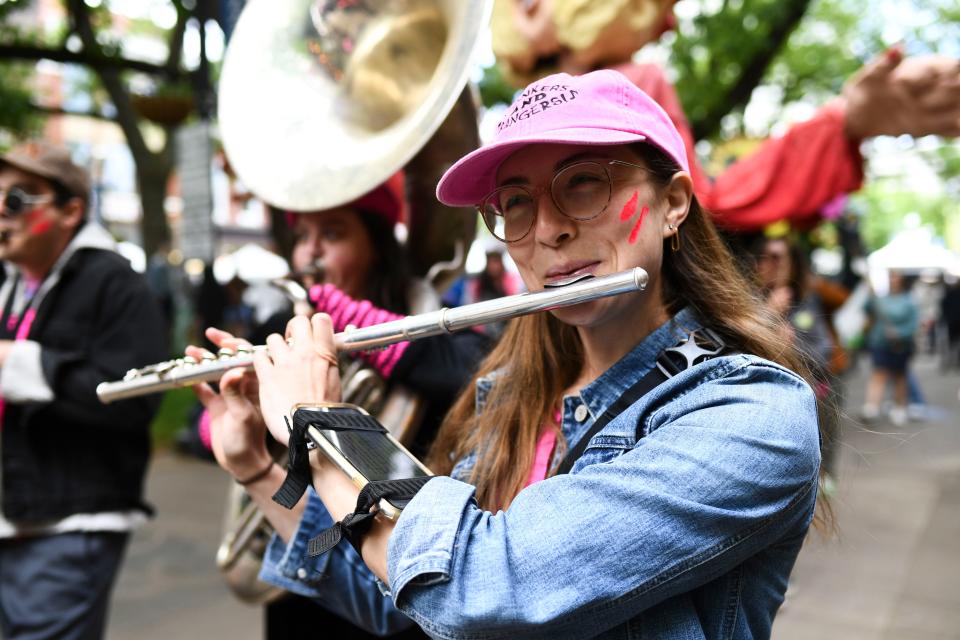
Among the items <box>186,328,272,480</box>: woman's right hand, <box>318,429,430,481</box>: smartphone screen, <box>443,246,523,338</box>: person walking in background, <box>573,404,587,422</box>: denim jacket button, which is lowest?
<box>443,246,523,338</box>: person walking in background

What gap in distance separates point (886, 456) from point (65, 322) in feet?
23.6

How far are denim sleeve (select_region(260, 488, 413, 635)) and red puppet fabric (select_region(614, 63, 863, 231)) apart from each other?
5.27 feet

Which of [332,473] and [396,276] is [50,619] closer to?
[396,276]

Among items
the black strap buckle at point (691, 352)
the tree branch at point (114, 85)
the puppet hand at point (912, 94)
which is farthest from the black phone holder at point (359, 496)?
the tree branch at point (114, 85)

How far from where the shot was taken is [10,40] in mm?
8438

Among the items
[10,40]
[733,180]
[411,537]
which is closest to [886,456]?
[733,180]

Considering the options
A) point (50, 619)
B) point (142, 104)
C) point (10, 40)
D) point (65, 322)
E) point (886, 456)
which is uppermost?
point (10, 40)

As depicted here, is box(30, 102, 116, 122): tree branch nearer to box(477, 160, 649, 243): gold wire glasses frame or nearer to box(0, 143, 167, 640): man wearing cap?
box(0, 143, 167, 640): man wearing cap

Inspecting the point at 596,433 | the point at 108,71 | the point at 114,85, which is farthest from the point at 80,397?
the point at 114,85

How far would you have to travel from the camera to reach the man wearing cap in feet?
7.50

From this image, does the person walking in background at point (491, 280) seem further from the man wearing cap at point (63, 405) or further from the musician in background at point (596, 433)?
the musician in background at point (596, 433)

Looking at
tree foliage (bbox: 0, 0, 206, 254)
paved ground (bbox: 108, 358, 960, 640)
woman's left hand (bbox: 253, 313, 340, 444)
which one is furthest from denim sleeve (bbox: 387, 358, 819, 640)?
tree foliage (bbox: 0, 0, 206, 254)

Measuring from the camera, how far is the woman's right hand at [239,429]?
1587 millimetres

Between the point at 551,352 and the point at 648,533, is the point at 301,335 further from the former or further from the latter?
the point at 648,533
